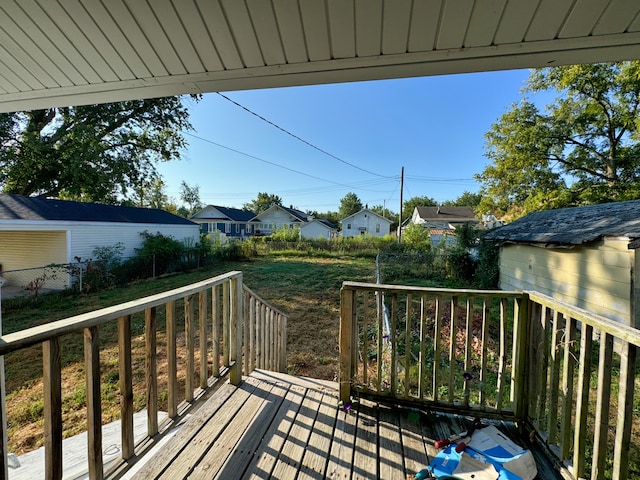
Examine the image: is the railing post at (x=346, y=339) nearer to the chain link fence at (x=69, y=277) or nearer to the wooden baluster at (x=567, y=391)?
the wooden baluster at (x=567, y=391)

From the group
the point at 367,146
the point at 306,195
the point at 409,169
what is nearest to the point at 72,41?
the point at 367,146

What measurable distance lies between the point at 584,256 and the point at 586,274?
12.4 inches

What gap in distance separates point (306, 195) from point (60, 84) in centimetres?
4390

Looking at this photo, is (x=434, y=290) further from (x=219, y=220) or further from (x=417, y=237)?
(x=219, y=220)

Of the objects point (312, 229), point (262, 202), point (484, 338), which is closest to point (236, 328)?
point (484, 338)

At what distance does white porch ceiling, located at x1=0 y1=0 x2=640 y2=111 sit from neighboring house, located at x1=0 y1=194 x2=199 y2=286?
915 centimetres

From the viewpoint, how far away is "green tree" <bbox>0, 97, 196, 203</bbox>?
10516 mm

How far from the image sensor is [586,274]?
486cm

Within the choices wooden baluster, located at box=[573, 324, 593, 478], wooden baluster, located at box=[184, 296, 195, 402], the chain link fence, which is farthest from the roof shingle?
wooden baluster, located at box=[573, 324, 593, 478]

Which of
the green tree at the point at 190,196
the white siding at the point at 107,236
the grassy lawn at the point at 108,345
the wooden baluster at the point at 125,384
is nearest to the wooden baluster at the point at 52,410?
the wooden baluster at the point at 125,384

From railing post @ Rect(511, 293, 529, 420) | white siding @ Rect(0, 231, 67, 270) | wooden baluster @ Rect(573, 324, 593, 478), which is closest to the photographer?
wooden baluster @ Rect(573, 324, 593, 478)

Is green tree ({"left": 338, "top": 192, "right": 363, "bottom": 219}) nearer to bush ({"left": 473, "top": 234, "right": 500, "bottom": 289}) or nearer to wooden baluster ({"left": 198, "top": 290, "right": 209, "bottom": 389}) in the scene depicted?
bush ({"left": 473, "top": 234, "right": 500, "bottom": 289})

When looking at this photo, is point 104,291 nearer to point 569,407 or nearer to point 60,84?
point 60,84

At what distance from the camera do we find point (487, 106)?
12.5 m
